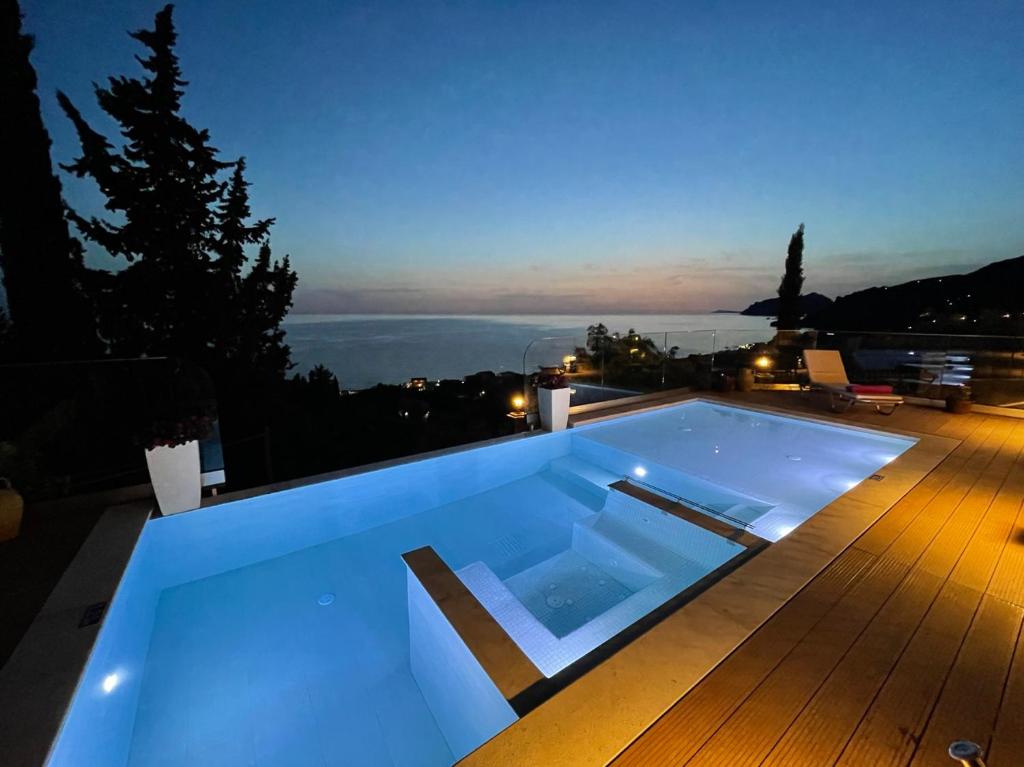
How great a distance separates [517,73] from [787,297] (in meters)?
20.9

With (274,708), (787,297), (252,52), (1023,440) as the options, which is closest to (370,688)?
(274,708)

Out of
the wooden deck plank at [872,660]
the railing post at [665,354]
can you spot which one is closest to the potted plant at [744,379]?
the railing post at [665,354]

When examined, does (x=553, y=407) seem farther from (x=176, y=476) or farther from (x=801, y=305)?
(x=801, y=305)

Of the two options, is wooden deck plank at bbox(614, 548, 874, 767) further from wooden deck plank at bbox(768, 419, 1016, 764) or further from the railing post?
the railing post

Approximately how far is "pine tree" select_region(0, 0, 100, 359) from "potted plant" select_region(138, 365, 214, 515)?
7.05m

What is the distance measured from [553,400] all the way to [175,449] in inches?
145

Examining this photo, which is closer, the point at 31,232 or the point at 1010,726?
the point at 1010,726

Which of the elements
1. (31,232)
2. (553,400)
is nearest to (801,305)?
(553,400)

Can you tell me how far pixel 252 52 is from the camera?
7.09 metres

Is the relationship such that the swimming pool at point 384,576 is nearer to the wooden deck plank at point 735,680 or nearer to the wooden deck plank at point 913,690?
the wooden deck plank at point 735,680

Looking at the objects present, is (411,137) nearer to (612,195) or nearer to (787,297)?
(612,195)

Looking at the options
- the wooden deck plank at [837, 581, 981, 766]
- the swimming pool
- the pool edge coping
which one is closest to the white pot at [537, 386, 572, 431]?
the swimming pool

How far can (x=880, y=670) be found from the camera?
1538 millimetres

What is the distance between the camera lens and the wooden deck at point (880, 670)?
1.25 m
